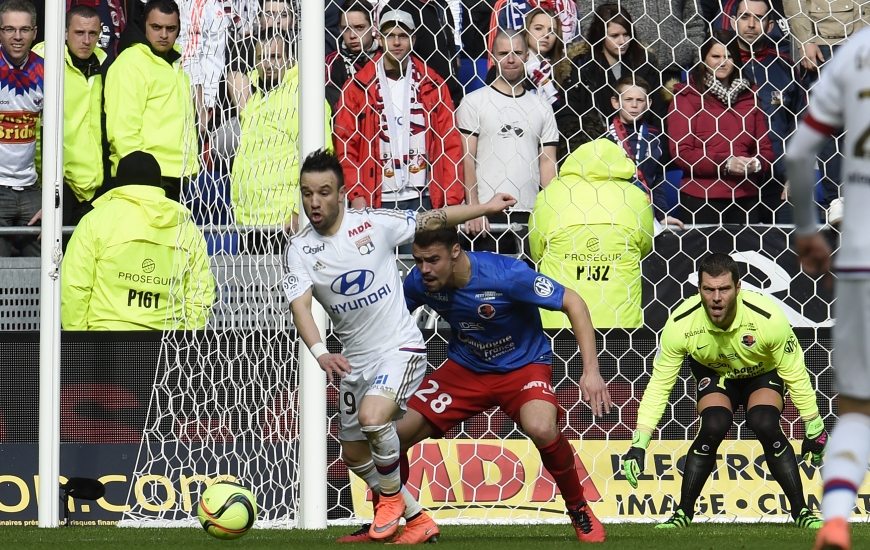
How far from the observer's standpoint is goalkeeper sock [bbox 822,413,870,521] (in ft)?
11.0

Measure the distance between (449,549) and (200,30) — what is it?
148 inches

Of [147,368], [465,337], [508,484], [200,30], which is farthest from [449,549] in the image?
[200,30]

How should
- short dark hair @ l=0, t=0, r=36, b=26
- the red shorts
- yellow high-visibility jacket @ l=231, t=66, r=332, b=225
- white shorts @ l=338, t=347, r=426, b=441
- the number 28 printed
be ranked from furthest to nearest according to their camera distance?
short dark hair @ l=0, t=0, r=36, b=26
yellow high-visibility jacket @ l=231, t=66, r=332, b=225
the number 28 printed
the red shorts
white shorts @ l=338, t=347, r=426, b=441

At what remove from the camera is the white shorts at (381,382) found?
19.3 ft

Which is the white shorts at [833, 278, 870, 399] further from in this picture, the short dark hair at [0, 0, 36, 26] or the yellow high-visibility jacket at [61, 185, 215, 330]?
the short dark hair at [0, 0, 36, 26]

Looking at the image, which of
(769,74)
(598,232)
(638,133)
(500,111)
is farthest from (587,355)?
(769,74)

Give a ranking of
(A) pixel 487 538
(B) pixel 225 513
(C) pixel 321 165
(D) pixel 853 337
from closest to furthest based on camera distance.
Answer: (D) pixel 853 337
(B) pixel 225 513
(C) pixel 321 165
(A) pixel 487 538

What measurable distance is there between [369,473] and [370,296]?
3.07ft

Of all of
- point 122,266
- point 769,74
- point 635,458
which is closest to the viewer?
point 635,458

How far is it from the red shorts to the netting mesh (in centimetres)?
101

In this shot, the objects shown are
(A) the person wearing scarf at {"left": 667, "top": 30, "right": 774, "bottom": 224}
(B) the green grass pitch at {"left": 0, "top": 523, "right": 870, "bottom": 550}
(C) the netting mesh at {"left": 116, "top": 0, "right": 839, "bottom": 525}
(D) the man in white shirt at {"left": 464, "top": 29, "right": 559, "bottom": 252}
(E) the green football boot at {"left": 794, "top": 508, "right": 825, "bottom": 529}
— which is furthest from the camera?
(A) the person wearing scarf at {"left": 667, "top": 30, "right": 774, "bottom": 224}

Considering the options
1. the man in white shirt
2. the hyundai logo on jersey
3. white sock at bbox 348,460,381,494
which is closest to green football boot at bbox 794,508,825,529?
white sock at bbox 348,460,381,494

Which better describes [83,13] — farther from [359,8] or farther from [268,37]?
[268,37]

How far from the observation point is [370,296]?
19.5 ft
